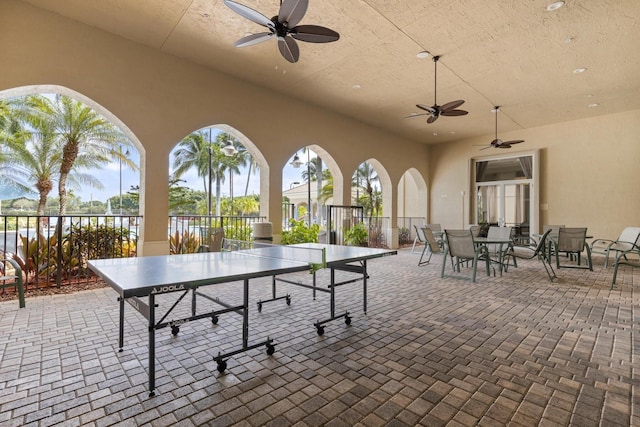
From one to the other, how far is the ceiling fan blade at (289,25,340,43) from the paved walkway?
3.07 meters

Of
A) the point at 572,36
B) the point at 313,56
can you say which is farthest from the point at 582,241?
the point at 313,56

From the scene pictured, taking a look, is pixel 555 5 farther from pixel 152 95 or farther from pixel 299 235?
pixel 152 95

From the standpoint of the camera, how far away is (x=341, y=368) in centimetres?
234

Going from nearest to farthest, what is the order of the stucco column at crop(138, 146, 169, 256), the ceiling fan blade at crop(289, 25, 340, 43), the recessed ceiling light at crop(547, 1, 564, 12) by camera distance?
1. the ceiling fan blade at crop(289, 25, 340, 43)
2. the recessed ceiling light at crop(547, 1, 564, 12)
3. the stucco column at crop(138, 146, 169, 256)

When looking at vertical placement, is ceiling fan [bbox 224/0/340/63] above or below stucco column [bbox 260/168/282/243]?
above

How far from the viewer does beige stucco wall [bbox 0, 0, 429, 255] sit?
4.34m

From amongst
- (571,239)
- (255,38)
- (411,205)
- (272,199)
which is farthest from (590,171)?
(255,38)

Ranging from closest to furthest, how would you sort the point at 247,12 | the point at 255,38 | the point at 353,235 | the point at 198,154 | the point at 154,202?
1. the point at 247,12
2. the point at 255,38
3. the point at 154,202
4. the point at 353,235
5. the point at 198,154

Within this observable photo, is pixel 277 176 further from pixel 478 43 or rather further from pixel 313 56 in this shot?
pixel 478 43

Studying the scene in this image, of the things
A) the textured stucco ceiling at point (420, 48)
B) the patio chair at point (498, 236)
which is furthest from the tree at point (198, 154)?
the patio chair at point (498, 236)

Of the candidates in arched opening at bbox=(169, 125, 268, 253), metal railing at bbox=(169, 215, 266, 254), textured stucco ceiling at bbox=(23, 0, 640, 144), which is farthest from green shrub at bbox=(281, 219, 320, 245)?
arched opening at bbox=(169, 125, 268, 253)

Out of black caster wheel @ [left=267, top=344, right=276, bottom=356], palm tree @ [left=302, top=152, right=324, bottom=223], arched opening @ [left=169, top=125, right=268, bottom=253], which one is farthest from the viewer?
arched opening @ [left=169, top=125, right=268, bottom=253]

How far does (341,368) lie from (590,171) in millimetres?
10579

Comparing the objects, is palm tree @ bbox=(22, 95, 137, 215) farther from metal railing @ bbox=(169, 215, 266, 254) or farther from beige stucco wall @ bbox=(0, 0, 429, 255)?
metal railing @ bbox=(169, 215, 266, 254)
